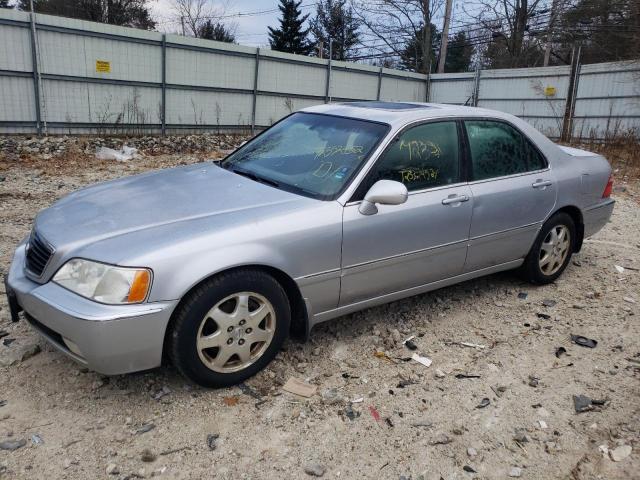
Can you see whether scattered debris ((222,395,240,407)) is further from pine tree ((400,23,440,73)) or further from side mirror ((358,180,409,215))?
pine tree ((400,23,440,73))

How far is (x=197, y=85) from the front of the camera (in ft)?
46.3

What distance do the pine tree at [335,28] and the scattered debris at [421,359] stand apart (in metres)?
38.1

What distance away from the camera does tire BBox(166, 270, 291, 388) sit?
263cm

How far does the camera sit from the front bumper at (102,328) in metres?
2.42

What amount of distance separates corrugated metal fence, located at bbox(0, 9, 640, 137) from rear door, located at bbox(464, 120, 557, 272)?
10.8 m

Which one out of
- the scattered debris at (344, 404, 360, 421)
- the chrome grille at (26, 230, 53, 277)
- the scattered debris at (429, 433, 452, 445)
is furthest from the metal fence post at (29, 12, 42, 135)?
the scattered debris at (429, 433, 452, 445)

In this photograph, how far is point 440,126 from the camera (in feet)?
12.3

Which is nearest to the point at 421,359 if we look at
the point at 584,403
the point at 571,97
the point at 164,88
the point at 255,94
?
the point at 584,403

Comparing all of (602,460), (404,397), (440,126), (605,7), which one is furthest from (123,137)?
(605,7)

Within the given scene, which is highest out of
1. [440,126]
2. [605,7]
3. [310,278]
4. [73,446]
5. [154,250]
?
[605,7]

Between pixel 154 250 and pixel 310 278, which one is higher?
pixel 154 250

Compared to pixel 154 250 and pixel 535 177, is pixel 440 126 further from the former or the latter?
pixel 154 250

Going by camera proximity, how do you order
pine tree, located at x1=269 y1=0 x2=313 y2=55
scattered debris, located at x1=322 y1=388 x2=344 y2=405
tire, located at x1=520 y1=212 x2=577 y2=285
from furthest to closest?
1. pine tree, located at x1=269 y1=0 x2=313 y2=55
2. tire, located at x1=520 y1=212 x2=577 y2=285
3. scattered debris, located at x1=322 y1=388 x2=344 y2=405

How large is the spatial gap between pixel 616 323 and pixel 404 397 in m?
2.08
